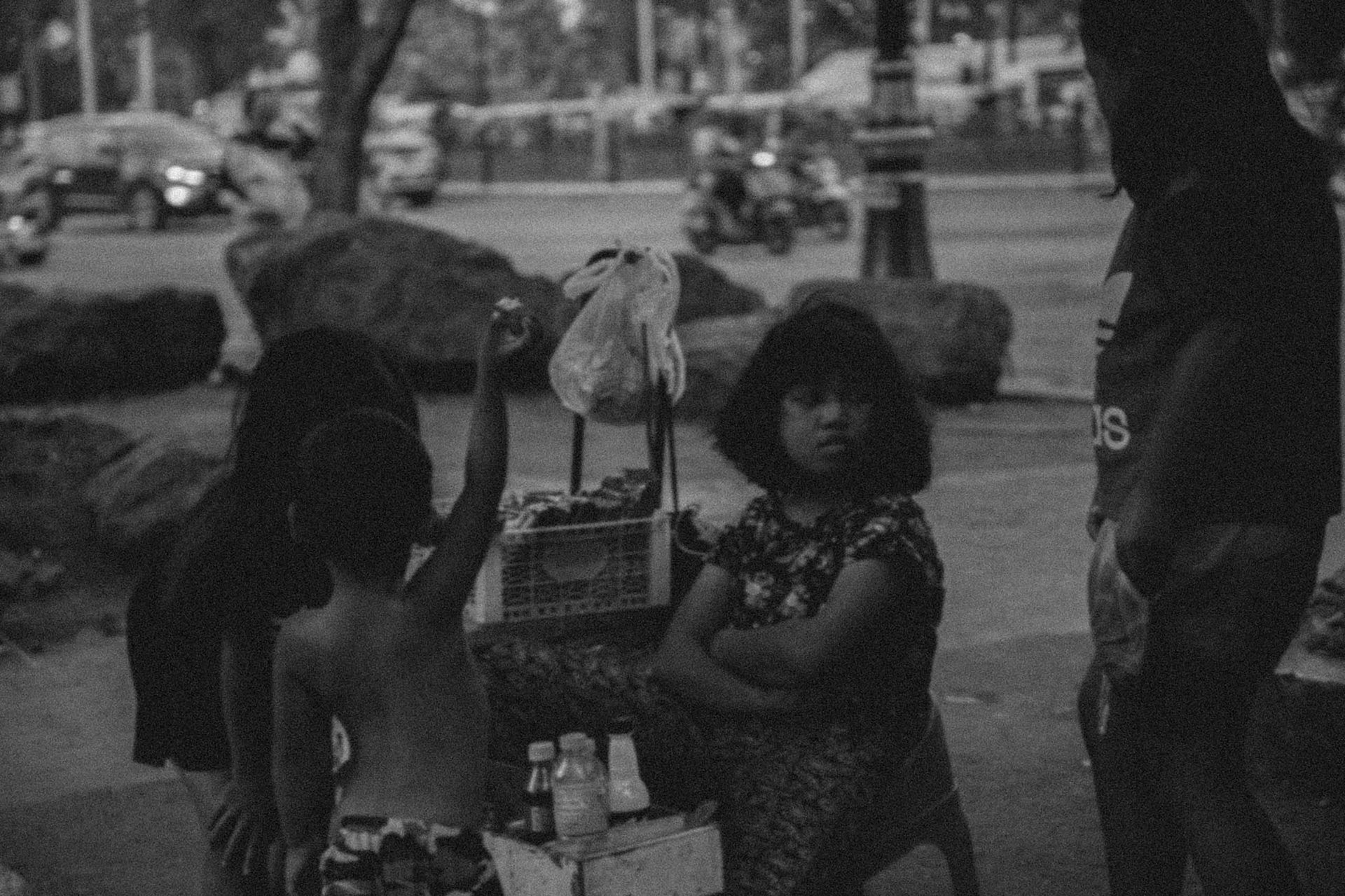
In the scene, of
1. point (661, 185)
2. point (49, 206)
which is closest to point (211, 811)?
point (49, 206)

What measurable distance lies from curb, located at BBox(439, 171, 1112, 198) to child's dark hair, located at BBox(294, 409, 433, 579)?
28.0 metres

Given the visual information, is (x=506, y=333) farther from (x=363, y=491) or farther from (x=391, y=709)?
(x=391, y=709)

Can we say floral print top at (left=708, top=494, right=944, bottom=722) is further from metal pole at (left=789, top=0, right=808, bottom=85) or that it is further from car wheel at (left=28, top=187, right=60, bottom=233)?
metal pole at (left=789, top=0, right=808, bottom=85)

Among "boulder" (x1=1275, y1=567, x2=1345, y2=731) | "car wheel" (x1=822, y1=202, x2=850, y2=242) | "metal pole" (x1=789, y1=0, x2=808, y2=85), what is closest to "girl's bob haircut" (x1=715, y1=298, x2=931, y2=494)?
"boulder" (x1=1275, y1=567, x2=1345, y2=731)

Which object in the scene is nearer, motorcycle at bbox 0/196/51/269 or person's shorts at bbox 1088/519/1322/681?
person's shorts at bbox 1088/519/1322/681

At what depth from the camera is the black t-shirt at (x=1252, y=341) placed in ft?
11.5

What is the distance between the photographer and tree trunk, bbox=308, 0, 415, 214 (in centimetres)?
1348

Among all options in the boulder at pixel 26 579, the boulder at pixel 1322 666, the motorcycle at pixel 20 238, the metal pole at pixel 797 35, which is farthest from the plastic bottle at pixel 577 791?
the metal pole at pixel 797 35

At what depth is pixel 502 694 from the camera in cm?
429

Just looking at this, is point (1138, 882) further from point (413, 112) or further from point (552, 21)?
point (552, 21)

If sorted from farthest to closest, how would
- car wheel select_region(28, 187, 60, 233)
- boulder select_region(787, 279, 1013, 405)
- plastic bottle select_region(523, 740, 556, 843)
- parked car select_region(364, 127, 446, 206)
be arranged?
parked car select_region(364, 127, 446, 206) → car wheel select_region(28, 187, 60, 233) → boulder select_region(787, 279, 1013, 405) → plastic bottle select_region(523, 740, 556, 843)

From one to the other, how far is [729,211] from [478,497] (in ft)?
74.0

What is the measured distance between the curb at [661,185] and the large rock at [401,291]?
62.0 ft

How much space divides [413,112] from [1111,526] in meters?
56.3
